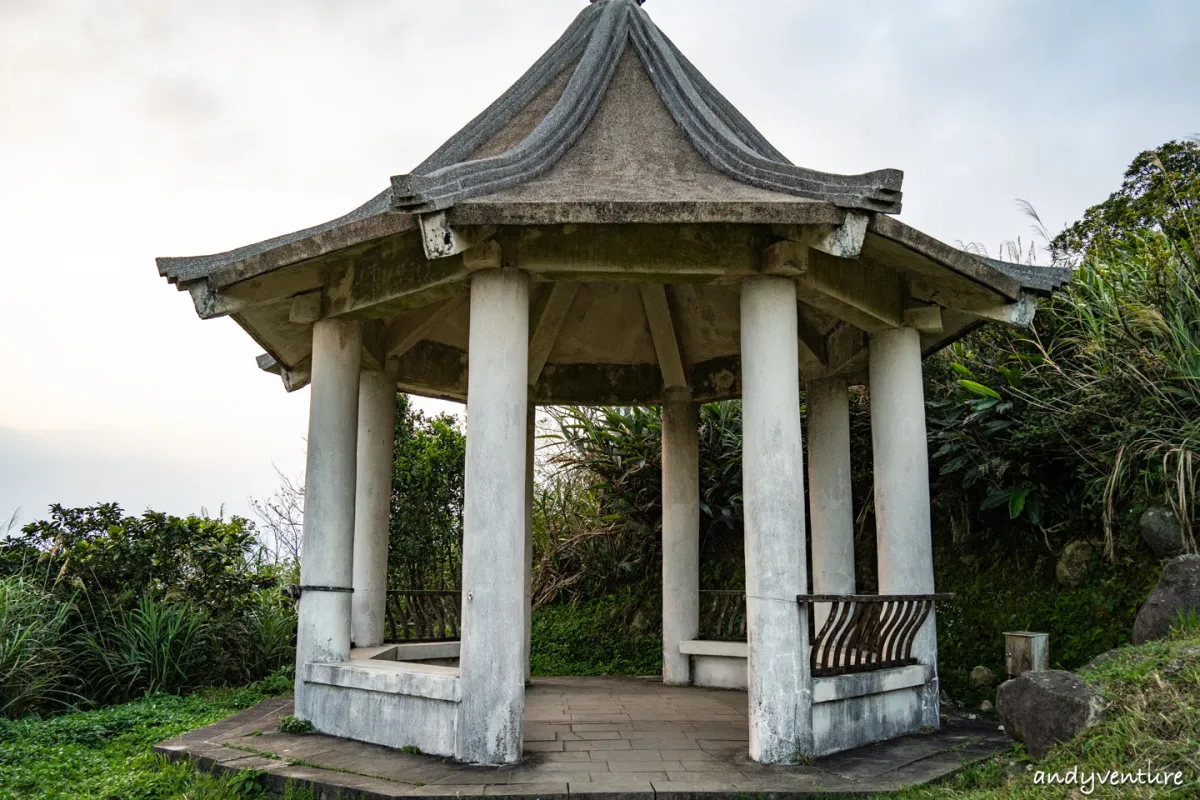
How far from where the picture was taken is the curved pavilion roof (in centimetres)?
661

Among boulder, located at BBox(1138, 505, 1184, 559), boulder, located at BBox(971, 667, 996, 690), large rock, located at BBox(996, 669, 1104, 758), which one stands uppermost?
→ boulder, located at BBox(1138, 505, 1184, 559)

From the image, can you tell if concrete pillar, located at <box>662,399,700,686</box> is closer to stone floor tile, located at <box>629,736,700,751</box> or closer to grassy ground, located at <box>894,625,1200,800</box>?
stone floor tile, located at <box>629,736,700,751</box>

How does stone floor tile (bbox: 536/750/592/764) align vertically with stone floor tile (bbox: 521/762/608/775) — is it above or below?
below

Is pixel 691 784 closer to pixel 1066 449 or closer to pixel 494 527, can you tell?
pixel 494 527

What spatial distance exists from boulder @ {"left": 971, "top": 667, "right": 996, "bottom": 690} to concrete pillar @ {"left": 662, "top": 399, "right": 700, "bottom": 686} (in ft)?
10.4

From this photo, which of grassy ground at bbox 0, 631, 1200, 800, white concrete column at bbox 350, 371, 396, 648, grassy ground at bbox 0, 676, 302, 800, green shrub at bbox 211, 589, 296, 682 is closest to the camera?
grassy ground at bbox 0, 631, 1200, 800

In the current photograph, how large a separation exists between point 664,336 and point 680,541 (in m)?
2.49

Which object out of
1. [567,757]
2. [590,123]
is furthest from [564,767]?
[590,123]

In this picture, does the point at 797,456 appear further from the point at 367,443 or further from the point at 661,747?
the point at 367,443

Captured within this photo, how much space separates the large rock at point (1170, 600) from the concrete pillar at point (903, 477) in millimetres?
1673

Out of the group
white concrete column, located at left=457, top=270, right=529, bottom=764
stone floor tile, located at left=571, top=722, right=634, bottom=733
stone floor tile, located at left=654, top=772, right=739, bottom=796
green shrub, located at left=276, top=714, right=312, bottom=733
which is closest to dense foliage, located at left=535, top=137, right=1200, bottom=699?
stone floor tile, located at left=571, top=722, right=634, bottom=733

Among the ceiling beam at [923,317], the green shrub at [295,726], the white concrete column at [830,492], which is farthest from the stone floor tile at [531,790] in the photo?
the ceiling beam at [923,317]

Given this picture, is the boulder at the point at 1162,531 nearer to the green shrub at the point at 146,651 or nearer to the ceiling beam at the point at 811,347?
the ceiling beam at the point at 811,347

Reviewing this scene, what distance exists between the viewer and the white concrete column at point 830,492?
9.96 meters
